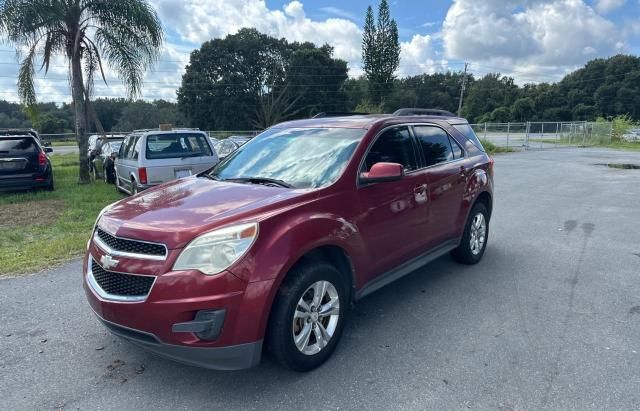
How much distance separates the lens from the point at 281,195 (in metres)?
3.13

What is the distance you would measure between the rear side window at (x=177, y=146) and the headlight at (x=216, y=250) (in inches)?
274

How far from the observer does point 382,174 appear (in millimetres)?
3430

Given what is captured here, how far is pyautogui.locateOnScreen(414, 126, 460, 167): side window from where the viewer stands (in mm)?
4438

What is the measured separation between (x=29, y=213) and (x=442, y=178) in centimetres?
818

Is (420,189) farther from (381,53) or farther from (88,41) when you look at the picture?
(381,53)

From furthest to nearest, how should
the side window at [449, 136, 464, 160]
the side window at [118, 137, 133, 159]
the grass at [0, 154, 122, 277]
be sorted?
1. the side window at [118, 137, 133, 159]
2. the grass at [0, 154, 122, 277]
3. the side window at [449, 136, 464, 160]

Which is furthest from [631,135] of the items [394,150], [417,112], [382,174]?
[382,174]

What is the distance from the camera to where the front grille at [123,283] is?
2648 millimetres

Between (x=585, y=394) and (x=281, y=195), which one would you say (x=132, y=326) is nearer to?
(x=281, y=195)

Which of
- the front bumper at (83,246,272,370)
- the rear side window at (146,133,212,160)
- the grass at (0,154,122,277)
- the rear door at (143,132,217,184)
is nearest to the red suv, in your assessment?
the front bumper at (83,246,272,370)

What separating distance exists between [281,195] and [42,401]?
80.1 inches

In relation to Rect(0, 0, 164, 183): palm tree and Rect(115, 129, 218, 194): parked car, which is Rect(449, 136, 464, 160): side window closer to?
Rect(115, 129, 218, 194): parked car

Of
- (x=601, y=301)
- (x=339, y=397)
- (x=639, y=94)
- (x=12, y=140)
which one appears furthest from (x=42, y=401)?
(x=639, y=94)

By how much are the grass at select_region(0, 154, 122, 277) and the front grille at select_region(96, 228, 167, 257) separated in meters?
3.11
